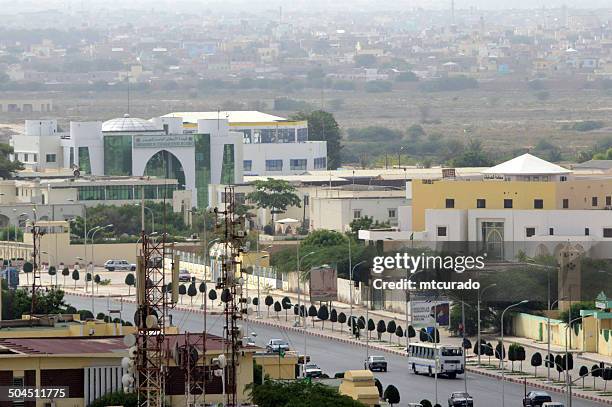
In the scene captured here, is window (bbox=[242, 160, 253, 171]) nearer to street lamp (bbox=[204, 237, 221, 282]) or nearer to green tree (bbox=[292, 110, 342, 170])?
green tree (bbox=[292, 110, 342, 170])

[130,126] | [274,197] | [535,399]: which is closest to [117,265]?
[274,197]

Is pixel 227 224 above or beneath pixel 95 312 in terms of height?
above

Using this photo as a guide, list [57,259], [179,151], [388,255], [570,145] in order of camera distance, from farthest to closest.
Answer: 1. [570,145]
2. [179,151]
3. [57,259]
4. [388,255]

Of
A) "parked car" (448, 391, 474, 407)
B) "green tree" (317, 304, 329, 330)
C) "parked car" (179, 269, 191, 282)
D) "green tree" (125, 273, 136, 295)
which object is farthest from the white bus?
"parked car" (179, 269, 191, 282)

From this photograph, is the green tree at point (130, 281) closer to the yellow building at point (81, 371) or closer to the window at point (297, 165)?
the yellow building at point (81, 371)

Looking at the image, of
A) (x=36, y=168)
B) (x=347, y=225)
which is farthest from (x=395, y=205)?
(x=36, y=168)

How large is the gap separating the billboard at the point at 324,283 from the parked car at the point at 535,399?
24.2 meters

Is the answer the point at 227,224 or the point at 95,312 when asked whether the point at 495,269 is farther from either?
the point at 227,224

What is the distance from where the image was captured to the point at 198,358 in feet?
114

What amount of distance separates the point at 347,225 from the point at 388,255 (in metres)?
16.5

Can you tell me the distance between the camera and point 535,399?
48.9 metres

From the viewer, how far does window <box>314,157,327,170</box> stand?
12700 cm

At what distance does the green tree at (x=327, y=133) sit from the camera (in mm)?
137988

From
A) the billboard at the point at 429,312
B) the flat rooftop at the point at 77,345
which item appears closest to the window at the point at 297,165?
the billboard at the point at 429,312
